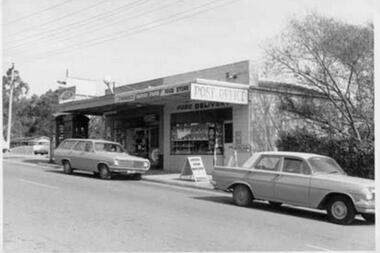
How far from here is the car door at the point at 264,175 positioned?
1116 cm

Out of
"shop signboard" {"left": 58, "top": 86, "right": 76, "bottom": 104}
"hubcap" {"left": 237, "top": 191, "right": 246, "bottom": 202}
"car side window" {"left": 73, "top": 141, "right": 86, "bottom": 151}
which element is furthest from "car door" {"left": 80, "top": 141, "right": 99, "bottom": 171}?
"shop signboard" {"left": 58, "top": 86, "right": 76, "bottom": 104}

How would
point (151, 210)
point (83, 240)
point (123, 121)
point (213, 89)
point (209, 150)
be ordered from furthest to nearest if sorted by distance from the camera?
1. point (123, 121)
2. point (209, 150)
3. point (213, 89)
4. point (151, 210)
5. point (83, 240)

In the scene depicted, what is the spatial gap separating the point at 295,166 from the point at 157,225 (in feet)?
13.1

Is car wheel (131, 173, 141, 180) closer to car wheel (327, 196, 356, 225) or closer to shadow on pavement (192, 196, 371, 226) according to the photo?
shadow on pavement (192, 196, 371, 226)

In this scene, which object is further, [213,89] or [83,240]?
[213,89]

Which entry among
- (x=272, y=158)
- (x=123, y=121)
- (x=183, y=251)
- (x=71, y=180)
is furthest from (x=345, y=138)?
(x=123, y=121)

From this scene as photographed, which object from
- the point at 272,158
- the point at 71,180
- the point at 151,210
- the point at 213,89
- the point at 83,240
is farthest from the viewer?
the point at 213,89

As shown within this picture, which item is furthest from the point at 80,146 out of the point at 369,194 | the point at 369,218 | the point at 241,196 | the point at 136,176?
the point at 369,194

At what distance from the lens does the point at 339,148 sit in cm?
1650

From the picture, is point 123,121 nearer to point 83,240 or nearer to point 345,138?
point 345,138

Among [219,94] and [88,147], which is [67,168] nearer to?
[88,147]

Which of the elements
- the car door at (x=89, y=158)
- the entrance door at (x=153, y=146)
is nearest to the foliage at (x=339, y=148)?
the car door at (x=89, y=158)

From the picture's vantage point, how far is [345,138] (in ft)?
55.4

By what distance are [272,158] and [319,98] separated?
7.71m
